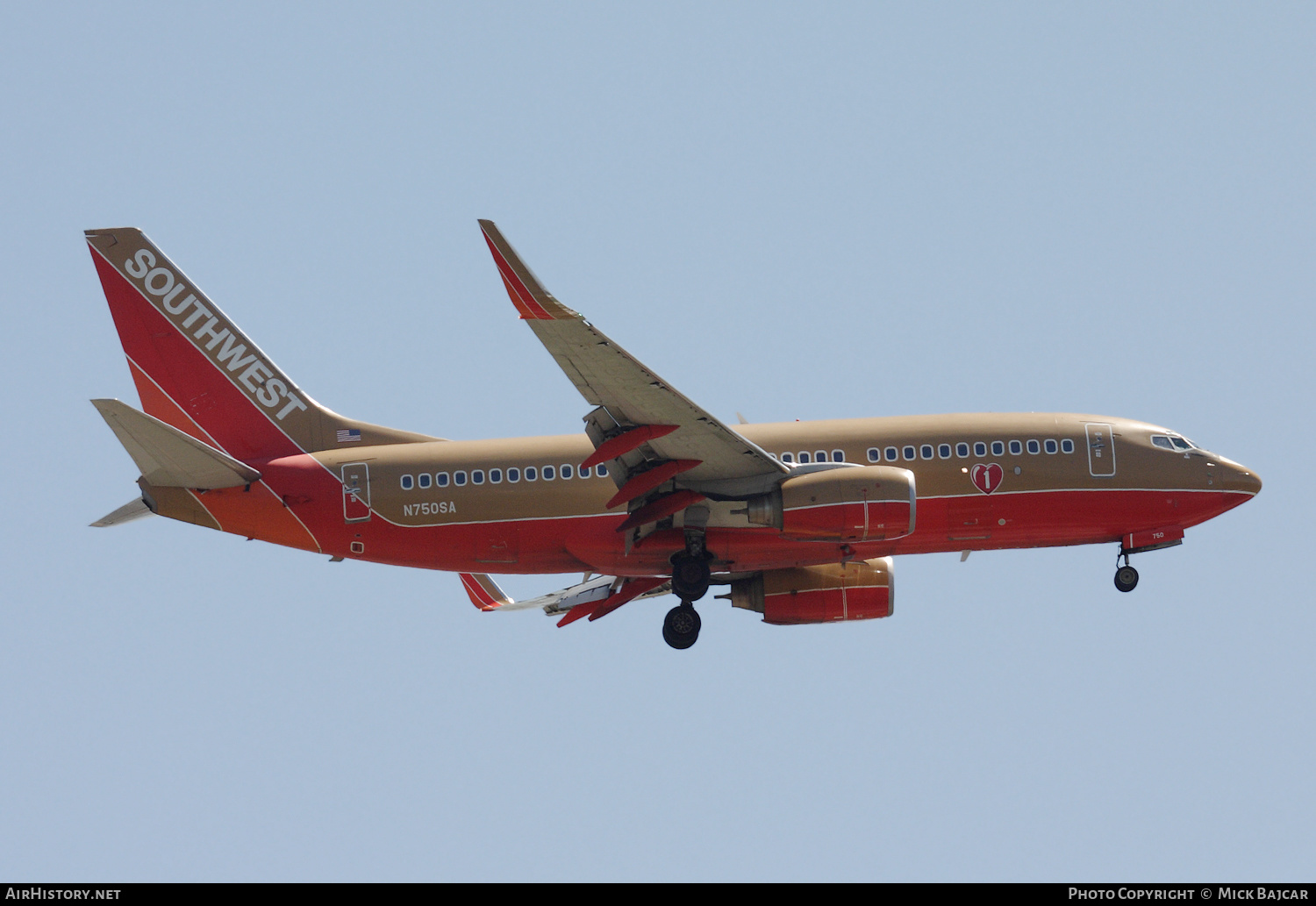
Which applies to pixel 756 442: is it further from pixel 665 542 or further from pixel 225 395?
pixel 225 395

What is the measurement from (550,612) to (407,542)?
757cm

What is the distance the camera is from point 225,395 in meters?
42.2

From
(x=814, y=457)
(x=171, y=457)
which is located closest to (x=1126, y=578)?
(x=814, y=457)

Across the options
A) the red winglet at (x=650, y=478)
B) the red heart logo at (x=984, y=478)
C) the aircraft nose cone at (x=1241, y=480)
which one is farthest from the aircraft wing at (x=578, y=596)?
the aircraft nose cone at (x=1241, y=480)

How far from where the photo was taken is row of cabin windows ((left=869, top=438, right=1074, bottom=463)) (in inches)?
1583

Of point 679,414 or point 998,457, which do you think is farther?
point 998,457

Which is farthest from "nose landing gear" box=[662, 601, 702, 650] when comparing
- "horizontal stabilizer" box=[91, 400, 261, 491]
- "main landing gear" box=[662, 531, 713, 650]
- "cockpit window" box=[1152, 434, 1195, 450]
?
"cockpit window" box=[1152, 434, 1195, 450]

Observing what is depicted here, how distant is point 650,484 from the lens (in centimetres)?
3772

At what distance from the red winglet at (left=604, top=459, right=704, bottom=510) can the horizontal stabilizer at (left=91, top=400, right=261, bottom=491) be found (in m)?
9.33

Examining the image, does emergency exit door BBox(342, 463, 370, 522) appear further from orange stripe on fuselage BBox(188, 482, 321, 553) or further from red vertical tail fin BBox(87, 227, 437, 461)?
red vertical tail fin BBox(87, 227, 437, 461)

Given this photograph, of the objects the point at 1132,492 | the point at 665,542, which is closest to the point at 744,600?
the point at 665,542

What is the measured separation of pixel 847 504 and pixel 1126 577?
30.4 ft

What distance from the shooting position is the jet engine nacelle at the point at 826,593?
42188mm

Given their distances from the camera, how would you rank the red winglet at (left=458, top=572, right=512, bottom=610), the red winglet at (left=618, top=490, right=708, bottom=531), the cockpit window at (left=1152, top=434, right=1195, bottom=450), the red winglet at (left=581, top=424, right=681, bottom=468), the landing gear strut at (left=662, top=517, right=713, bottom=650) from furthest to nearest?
the red winglet at (left=458, top=572, right=512, bottom=610) < the cockpit window at (left=1152, top=434, right=1195, bottom=450) < the landing gear strut at (left=662, top=517, right=713, bottom=650) < the red winglet at (left=618, top=490, right=708, bottom=531) < the red winglet at (left=581, top=424, right=681, bottom=468)
